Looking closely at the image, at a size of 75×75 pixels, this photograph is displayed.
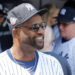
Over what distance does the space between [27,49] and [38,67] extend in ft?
0.56

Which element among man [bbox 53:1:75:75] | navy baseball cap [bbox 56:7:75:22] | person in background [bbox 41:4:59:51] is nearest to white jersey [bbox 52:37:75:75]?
man [bbox 53:1:75:75]

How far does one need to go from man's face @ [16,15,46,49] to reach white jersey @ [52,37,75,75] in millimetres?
1013

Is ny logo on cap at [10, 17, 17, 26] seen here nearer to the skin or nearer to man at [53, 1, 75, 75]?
the skin

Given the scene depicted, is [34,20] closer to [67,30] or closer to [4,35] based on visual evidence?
[67,30]

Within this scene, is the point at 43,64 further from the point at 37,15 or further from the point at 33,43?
the point at 37,15

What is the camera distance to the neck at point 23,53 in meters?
2.09

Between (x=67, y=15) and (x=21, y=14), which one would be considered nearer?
(x=21, y=14)

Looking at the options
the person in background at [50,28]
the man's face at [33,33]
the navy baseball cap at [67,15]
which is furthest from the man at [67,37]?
the man's face at [33,33]

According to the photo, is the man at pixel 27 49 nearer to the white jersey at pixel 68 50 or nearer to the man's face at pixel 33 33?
the man's face at pixel 33 33

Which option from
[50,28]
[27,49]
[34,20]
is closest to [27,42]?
[27,49]

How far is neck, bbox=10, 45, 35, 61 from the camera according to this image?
2086 mm

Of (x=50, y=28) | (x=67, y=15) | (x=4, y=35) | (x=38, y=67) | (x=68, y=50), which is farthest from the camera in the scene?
(x=4, y=35)

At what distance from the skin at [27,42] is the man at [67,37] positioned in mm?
1012

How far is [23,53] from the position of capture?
6.90 feet
